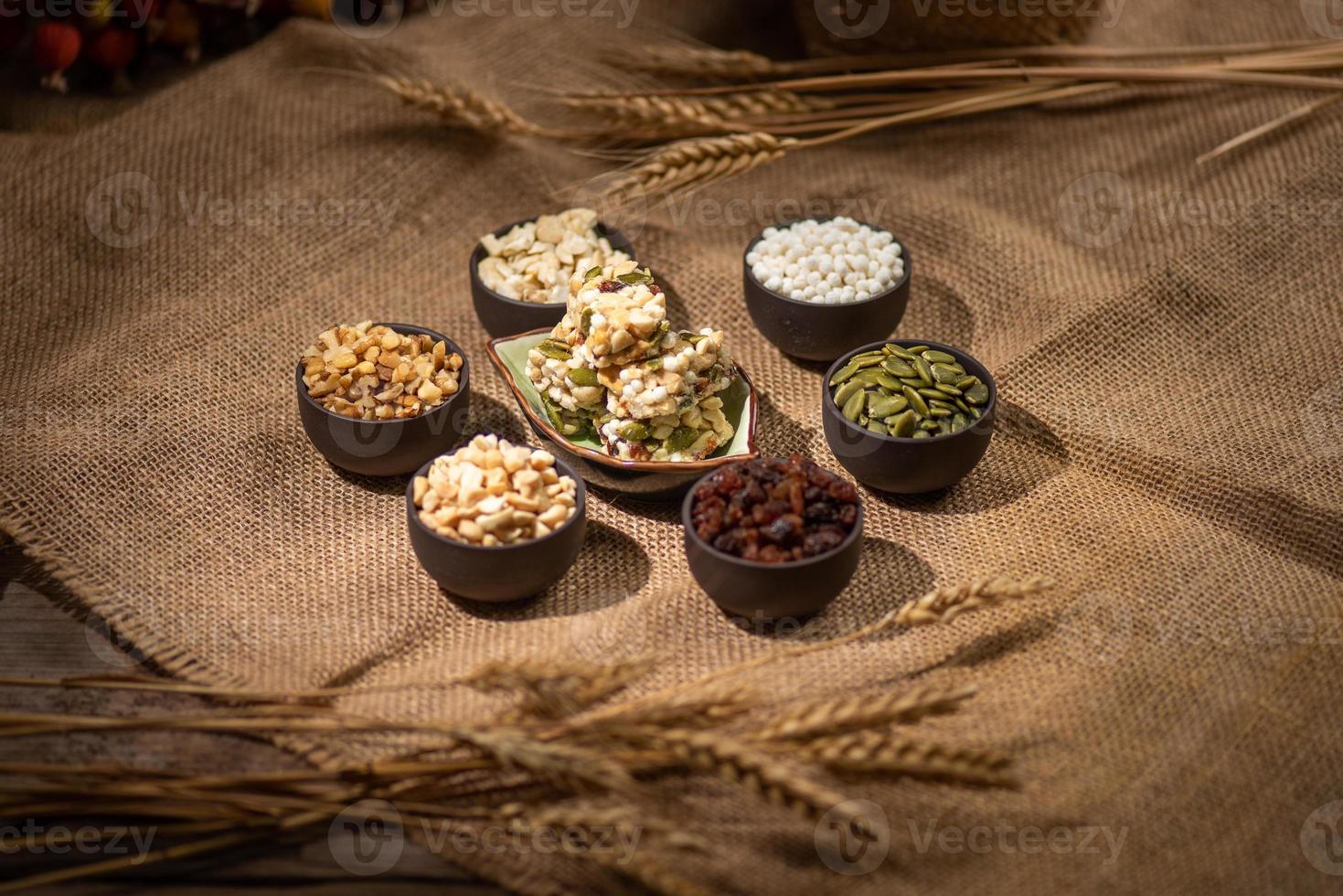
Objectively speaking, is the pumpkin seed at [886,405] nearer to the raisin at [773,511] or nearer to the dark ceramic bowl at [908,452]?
the dark ceramic bowl at [908,452]

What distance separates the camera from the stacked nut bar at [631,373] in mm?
2104

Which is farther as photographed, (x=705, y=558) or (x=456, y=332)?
(x=456, y=332)

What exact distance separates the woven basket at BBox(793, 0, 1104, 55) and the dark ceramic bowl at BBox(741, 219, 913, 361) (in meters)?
0.73

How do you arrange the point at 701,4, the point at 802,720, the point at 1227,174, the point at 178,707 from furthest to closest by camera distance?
the point at 701,4 < the point at 1227,174 < the point at 178,707 < the point at 802,720

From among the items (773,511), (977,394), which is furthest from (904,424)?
(773,511)

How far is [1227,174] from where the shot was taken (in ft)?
9.44

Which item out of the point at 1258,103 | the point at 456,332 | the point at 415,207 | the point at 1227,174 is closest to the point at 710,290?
the point at 456,332

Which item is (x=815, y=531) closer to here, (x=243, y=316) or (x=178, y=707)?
(x=178, y=707)

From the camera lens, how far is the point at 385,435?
2.21 metres

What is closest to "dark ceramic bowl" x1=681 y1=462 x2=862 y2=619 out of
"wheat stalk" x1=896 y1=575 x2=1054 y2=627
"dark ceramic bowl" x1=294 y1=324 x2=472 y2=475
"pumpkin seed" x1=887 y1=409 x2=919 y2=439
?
"wheat stalk" x1=896 y1=575 x2=1054 y2=627

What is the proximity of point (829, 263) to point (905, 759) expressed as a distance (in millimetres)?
1169

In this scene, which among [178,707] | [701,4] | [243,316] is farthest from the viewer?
[701,4]

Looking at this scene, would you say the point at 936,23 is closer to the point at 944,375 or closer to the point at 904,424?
the point at 944,375

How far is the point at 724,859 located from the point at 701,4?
7.64ft
